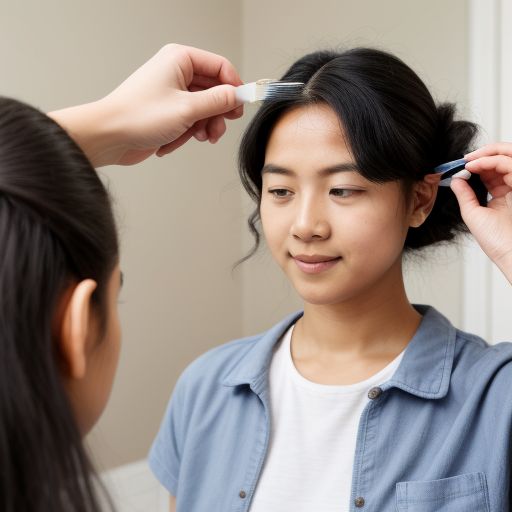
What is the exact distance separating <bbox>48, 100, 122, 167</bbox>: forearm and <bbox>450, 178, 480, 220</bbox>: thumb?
20.3 inches

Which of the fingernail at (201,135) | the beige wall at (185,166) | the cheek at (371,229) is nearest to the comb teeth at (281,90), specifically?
the fingernail at (201,135)

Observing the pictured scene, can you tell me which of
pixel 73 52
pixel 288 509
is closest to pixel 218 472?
pixel 288 509

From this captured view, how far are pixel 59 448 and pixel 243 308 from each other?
1944 millimetres

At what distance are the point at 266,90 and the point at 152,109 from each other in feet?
0.57

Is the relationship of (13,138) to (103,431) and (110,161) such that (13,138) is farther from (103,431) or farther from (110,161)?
(103,431)

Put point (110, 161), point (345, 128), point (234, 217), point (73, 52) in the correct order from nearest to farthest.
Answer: point (110, 161), point (345, 128), point (73, 52), point (234, 217)

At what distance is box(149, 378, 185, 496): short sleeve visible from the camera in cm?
128

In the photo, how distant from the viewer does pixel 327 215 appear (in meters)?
1.08

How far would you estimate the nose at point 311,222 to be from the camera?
1.07 metres

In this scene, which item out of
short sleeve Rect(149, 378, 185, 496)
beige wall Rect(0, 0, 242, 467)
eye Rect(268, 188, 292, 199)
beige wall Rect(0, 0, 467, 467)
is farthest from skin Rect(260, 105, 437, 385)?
beige wall Rect(0, 0, 242, 467)

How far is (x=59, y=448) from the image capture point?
0.53m

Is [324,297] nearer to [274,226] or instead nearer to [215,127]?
[274,226]

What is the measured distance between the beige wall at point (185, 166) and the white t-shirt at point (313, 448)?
0.74 meters

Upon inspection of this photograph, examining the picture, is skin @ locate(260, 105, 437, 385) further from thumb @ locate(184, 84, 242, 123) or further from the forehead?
thumb @ locate(184, 84, 242, 123)
